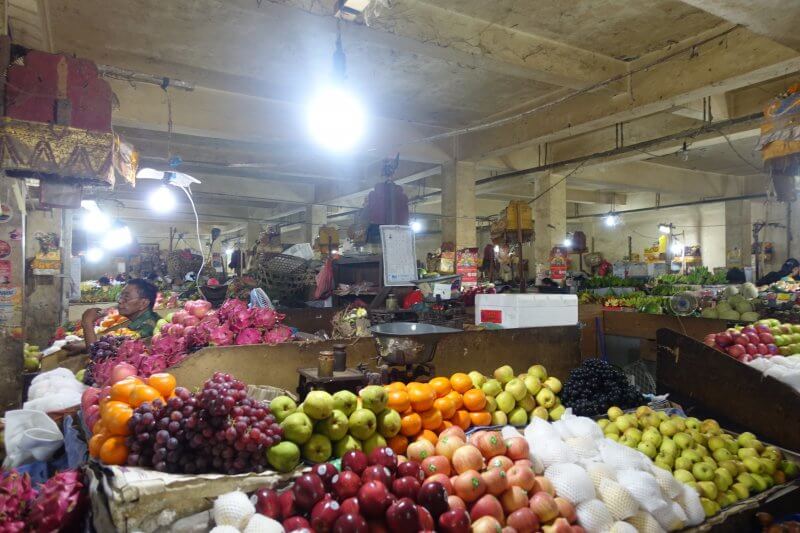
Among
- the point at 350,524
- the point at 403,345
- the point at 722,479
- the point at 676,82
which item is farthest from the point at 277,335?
the point at 676,82

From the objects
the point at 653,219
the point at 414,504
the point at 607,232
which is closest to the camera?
the point at 414,504

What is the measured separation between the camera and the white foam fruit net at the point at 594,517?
6.95 ft

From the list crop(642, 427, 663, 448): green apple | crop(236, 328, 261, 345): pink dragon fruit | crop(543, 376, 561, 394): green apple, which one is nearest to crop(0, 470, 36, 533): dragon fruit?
crop(236, 328, 261, 345): pink dragon fruit

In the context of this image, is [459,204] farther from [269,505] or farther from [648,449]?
[269,505]

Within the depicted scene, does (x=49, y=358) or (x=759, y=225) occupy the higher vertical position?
(x=759, y=225)

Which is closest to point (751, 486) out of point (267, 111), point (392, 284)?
point (392, 284)

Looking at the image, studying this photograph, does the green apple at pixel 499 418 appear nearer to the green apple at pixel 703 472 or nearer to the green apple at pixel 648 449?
the green apple at pixel 648 449

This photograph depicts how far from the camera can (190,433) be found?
2068 mm

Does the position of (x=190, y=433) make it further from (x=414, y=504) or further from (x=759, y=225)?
(x=759, y=225)

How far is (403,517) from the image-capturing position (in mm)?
1740

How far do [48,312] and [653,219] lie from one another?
19.6 metres

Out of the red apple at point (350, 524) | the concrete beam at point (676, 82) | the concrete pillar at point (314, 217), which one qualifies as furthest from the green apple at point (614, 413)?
the concrete pillar at point (314, 217)

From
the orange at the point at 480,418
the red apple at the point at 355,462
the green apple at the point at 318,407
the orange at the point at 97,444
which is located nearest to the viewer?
the red apple at the point at 355,462

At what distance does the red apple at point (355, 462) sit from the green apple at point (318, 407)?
10.9 inches
